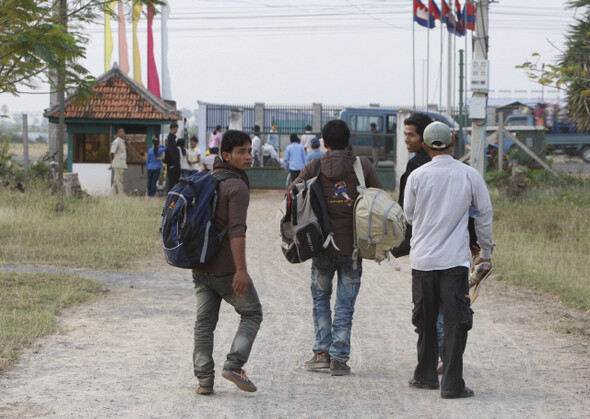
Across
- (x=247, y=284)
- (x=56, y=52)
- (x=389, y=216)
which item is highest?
(x=56, y=52)

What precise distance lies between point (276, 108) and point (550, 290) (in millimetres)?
28749

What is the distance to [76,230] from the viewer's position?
14.5m

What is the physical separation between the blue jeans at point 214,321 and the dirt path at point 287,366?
224 millimetres

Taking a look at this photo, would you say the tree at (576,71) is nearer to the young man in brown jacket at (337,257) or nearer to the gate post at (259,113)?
the young man in brown jacket at (337,257)

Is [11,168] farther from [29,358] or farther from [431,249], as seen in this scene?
[431,249]

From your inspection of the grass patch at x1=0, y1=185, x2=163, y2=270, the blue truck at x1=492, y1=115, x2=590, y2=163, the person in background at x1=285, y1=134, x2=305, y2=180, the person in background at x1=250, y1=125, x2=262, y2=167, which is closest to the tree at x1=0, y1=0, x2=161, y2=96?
the grass patch at x1=0, y1=185, x2=163, y2=270

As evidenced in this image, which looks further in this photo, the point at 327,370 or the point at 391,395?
the point at 327,370

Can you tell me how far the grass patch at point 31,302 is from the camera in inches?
280

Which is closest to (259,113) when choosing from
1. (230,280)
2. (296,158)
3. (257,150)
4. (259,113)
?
(259,113)

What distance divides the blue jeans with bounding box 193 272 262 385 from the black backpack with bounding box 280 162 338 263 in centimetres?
65

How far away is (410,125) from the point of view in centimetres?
651

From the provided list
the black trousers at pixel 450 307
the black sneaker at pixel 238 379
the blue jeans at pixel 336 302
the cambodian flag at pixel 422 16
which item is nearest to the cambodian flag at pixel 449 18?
the cambodian flag at pixel 422 16

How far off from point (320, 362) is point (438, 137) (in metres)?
1.94

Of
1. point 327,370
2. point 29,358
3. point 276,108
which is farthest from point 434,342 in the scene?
point 276,108
